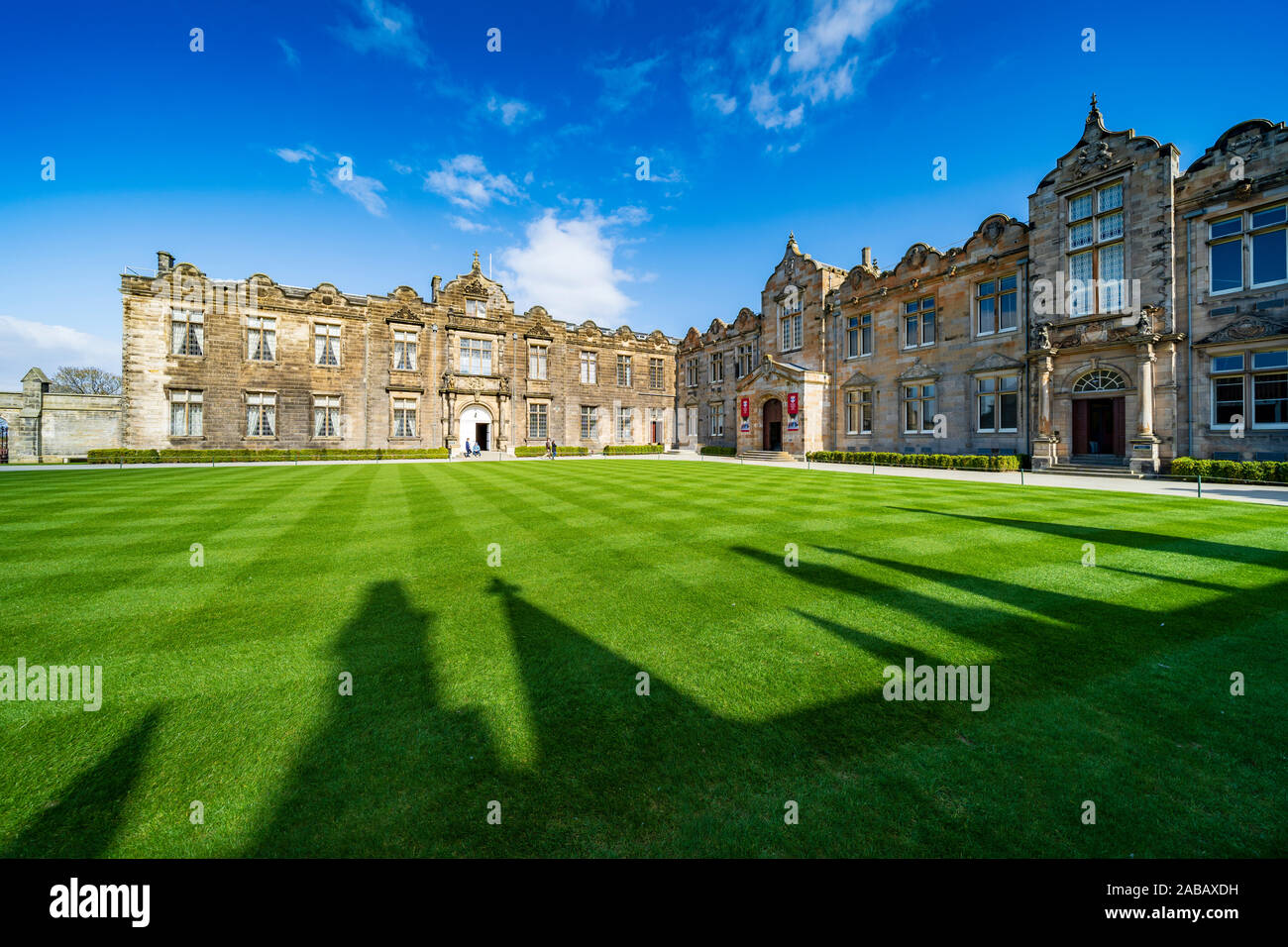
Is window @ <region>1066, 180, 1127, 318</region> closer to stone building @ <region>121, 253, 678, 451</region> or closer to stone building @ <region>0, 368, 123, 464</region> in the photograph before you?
stone building @ <region>121, 253, 678, 451</region>

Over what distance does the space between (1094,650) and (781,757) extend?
11.7 feet

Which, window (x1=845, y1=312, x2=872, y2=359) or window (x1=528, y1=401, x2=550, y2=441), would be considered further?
window (x1=528, y1=401, x2=550, y2=441)

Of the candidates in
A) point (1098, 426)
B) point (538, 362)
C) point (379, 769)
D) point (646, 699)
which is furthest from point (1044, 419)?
point (538, 362)

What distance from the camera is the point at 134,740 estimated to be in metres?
3.48

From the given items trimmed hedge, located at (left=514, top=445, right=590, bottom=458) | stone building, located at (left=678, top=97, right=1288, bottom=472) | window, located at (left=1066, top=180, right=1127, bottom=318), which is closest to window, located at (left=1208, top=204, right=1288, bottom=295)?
stone building, located at (left=678, top=97, right=1288, bottom=472)

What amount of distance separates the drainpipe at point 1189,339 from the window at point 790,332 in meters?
21.1

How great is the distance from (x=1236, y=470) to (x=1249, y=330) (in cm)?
A: 540

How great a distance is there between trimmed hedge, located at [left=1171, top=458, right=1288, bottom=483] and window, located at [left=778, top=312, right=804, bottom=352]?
77.3ft

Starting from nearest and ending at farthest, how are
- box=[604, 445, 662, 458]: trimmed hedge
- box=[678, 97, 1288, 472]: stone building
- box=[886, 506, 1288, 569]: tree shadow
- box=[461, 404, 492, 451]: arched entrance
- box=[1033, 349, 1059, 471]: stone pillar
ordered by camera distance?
box=[886, 506, 1288, 569]: tree shadow → box=[678, 97, 1288, 472]: stone building → box=[1033, 349, 1059, 471]: stone pillar → box=[461, 404, 492, 451]: arched entrance → box=[604, 445, 662, 458]: trimmed hedge

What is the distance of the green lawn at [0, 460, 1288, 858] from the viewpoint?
107 inches

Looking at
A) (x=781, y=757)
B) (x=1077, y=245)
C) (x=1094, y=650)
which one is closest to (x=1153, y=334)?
(x=1077, y=245)

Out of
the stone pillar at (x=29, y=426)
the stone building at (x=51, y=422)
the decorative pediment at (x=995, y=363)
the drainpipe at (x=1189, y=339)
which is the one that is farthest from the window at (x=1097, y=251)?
the stone pillar at (x=29, y=426)

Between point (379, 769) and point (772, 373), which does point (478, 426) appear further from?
point (379, 769)

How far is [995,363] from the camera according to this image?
1065 inches
